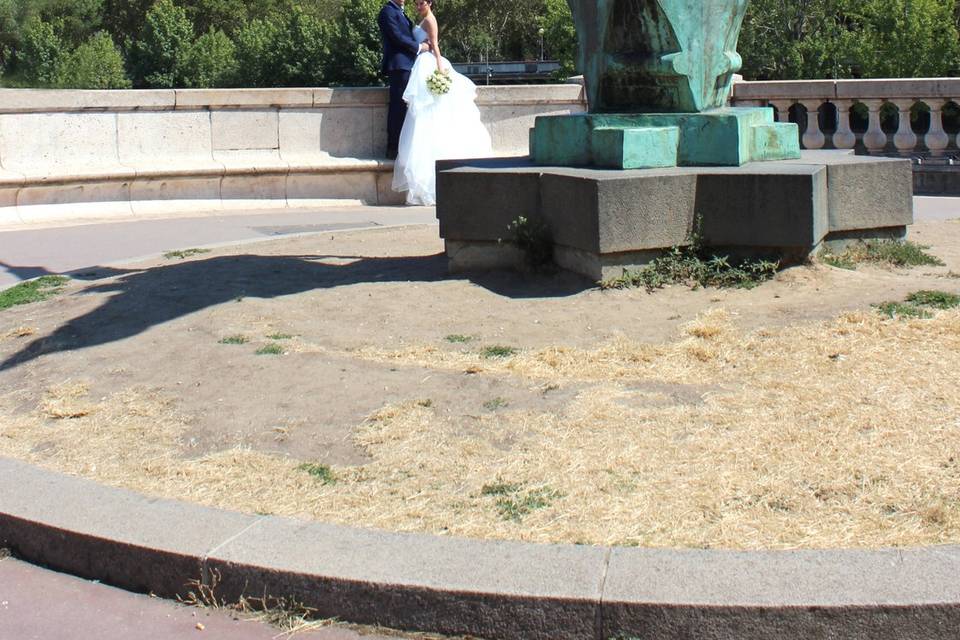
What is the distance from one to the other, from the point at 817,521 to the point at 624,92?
14.2 feet

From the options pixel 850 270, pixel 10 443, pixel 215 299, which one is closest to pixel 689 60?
pixel 850 270

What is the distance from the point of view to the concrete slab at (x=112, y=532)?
3727 mm

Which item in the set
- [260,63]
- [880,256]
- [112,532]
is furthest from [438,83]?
[260,63]

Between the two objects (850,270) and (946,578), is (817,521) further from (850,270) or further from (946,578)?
(850,270)

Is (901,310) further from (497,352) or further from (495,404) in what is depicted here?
(495,404)

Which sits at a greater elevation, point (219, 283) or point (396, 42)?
point (396, 42)

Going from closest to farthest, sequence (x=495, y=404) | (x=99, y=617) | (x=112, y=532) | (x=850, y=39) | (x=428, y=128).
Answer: (x=99, y=617) → (x=112, y=532) → (x=495, y=404) → (x=428, y=128) → (x=850, y=39)

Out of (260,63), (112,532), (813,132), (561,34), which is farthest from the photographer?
(561,34)

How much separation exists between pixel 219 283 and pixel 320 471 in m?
3.64

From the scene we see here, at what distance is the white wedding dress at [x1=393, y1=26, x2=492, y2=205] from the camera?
13805 mm

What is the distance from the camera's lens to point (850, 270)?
24.0 ft

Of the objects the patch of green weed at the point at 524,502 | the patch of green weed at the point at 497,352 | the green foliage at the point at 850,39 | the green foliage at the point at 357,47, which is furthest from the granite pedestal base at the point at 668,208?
the green foliage at the point at 850,39

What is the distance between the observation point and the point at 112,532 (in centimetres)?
386

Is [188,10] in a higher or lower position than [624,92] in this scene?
higher
